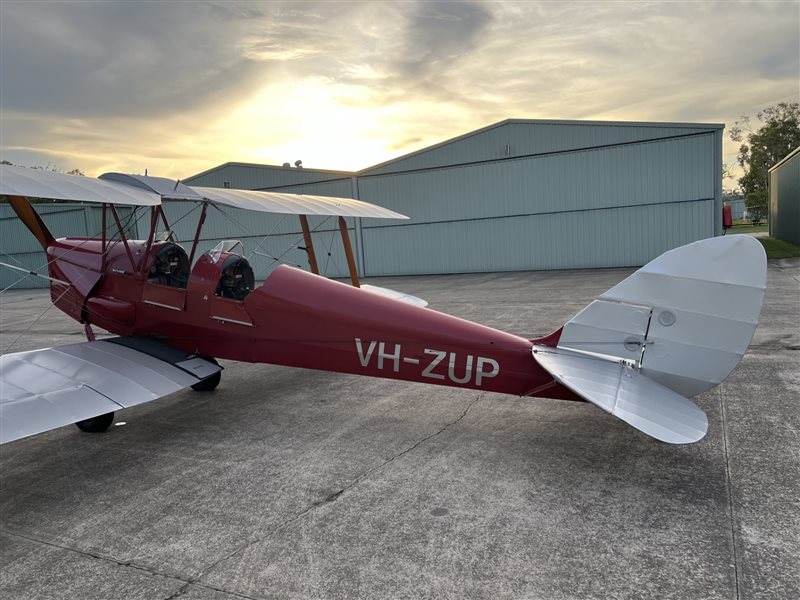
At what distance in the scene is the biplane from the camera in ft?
12.0

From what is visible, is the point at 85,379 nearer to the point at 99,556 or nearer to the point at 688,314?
the point at 99,556

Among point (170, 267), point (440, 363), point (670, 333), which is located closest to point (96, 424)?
point (170, 267)

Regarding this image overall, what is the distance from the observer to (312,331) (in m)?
5.25

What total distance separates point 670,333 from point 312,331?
3244 mm

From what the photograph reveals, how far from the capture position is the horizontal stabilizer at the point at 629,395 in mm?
3145

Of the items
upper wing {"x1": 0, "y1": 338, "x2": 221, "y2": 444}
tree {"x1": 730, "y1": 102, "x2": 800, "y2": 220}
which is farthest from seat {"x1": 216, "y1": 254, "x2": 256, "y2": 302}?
tree {"x1": 730, "y1": 102, "x2": 800, "y2": 220}

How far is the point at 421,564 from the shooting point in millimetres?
2881

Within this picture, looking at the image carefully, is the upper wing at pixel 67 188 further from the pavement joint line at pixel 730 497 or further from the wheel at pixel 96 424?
the pavement joint line at pixel 730 497

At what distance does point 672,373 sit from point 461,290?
1306 centimetres

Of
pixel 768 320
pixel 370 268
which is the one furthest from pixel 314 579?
pixel 370 268

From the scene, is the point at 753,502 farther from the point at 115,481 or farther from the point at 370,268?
the point at 370,268

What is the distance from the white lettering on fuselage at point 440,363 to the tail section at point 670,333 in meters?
0.49

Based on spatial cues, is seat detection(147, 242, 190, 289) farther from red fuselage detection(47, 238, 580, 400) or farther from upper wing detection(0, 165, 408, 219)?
upper wing detection(0, 165, 408, 219)

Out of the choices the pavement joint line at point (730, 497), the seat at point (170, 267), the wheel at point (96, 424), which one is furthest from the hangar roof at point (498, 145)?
the wheel at point (96, 424)
